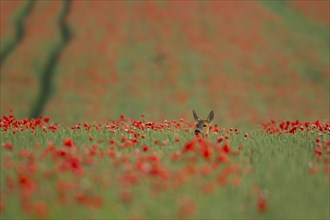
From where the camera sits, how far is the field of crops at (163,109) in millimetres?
6918

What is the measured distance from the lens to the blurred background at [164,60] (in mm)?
37906

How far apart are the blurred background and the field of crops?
0.42 feet

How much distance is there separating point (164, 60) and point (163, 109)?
7.06 metres

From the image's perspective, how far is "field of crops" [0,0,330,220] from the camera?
6.92 meters

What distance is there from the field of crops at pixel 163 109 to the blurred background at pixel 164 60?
130mm

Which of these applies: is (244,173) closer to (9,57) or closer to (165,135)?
(165,135)

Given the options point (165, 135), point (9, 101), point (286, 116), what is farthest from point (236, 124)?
point (165, 135)

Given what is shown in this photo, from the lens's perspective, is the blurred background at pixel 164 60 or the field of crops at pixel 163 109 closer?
the field of crops at pixel 163 109

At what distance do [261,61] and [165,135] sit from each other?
34.7m

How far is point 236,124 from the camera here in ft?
117

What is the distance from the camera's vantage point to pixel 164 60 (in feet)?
143

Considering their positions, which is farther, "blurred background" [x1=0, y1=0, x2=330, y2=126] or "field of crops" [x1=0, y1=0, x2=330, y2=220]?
"blurred background" [x1=0, y1=0, x2=330, y2=126]

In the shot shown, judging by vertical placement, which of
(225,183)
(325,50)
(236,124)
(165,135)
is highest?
(325,50)

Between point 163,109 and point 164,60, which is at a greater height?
point 164,60
